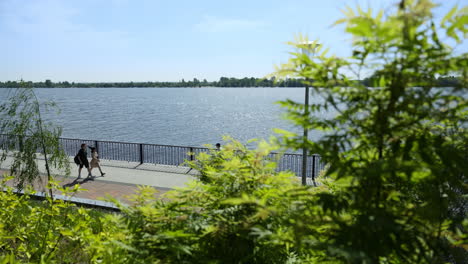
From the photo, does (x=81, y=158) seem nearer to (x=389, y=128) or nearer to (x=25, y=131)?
(x=25, y=131)

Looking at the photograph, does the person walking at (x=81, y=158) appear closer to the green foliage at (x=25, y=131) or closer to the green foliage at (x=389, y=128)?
the green foliage at (x=25, y=131)

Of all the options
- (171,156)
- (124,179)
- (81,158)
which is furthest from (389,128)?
(171,156)

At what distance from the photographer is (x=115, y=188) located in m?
12.9

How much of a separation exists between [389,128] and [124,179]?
13549mm

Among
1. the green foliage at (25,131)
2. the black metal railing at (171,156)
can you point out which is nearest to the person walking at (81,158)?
the black metal railing at (171,156)

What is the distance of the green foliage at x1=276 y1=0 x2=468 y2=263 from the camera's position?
1.94 m

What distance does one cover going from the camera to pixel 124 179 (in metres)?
14.2

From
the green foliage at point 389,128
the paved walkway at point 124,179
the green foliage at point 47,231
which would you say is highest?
the green foliage at point 389,128

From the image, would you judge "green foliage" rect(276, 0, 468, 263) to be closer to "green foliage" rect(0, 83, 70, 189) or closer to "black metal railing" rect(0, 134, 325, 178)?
"black metal railing" rect(0, 134, 325, 178)

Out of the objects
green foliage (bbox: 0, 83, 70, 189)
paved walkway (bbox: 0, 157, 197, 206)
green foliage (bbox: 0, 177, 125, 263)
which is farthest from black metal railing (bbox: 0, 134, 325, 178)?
green foliage (bbox: 0, 177, 125, 263)

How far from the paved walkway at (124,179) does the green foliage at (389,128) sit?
10550 millimetres

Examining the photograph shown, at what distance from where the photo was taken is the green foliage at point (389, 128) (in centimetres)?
194

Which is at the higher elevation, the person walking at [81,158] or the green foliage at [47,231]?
the green foliage at [47,231]

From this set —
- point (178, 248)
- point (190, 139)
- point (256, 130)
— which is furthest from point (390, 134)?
point (256, 130)
